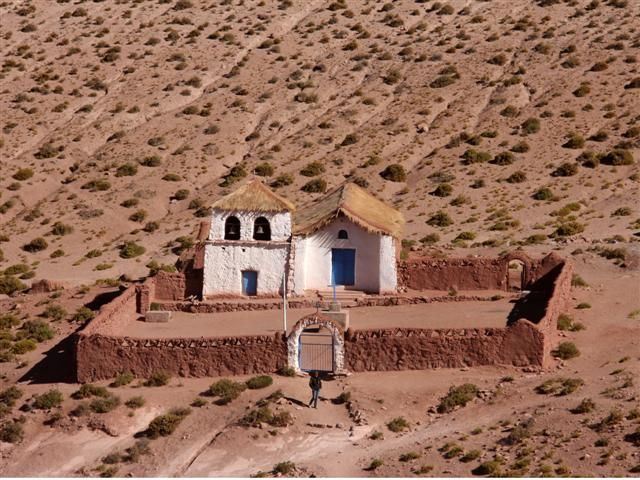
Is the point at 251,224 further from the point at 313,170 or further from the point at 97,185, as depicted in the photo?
the point at 97,185

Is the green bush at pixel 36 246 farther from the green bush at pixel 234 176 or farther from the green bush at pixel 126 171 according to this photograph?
the green bush at pixel 234 176

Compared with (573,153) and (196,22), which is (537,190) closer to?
(573,153)

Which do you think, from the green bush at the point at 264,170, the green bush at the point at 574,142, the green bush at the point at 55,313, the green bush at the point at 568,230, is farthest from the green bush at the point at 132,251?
the green bush at the point at 574,142

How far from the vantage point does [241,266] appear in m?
46.4

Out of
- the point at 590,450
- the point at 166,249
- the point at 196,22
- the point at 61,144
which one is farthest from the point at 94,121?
the point at 590,450

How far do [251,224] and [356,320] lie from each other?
21.6 feet

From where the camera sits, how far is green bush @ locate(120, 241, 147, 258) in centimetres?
5912

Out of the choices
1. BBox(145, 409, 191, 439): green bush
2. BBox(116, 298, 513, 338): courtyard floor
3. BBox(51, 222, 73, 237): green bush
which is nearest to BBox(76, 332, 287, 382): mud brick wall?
BBox(116, 298, 513, 338): courtyard floor

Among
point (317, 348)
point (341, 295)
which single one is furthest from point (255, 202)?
point (317, 348)

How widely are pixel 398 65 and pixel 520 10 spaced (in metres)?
13.1

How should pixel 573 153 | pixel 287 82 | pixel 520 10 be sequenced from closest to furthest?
1. pixel 573 153
2. pixel 287 82
3. pixel 520 10

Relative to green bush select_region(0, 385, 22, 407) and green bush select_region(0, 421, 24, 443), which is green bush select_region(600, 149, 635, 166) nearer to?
green bush select_region(0, 385, 22, 407)

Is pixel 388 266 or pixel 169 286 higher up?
pixel 388 266

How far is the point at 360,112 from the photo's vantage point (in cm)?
8069
